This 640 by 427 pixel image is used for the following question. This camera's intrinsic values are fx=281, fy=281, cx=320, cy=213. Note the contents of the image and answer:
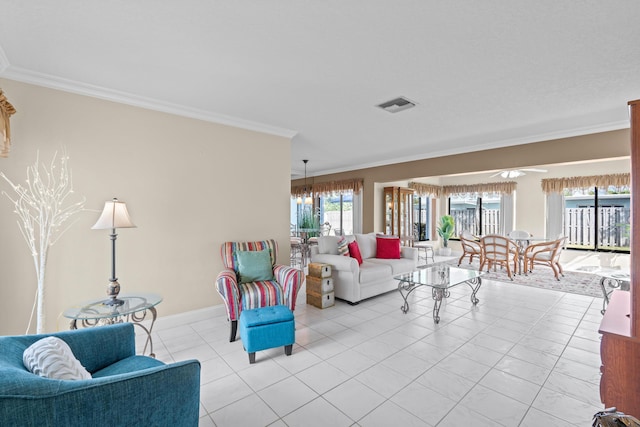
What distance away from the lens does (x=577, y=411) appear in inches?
73.0

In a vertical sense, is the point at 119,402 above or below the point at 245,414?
above

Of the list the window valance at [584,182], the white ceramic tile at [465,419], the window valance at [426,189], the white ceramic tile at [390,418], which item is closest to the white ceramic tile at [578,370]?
the white ceramic tile at [465,419]

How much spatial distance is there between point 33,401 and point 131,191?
8.72 ft

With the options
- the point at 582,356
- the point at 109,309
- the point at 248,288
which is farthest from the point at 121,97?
the point at 582,356

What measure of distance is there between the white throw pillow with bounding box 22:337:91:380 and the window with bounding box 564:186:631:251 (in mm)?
9214

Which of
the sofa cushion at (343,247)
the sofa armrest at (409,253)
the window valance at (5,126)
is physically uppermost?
the window valance at (5,126)

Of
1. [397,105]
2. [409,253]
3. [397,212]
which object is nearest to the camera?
[397,105]

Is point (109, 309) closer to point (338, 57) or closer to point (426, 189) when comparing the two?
point (338, 57)

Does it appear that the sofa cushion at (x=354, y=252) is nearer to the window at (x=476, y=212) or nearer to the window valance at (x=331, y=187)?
the window valance at (x=331, y=187)

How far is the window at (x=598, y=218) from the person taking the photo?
6.54 metres

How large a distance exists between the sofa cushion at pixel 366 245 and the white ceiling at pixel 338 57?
202 centimetres

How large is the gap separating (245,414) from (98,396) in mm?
1145

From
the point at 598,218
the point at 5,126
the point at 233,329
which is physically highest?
the point at 5,126

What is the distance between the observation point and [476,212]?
8.77 metres
